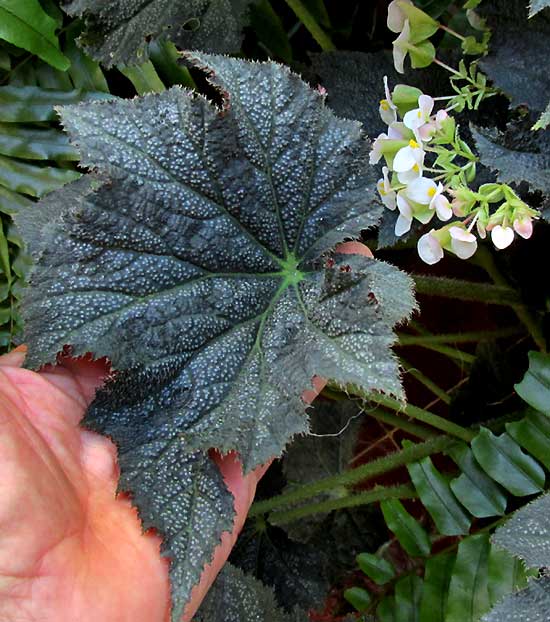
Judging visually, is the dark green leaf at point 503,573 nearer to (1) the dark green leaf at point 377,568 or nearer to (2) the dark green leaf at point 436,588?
(2) the dark green leaf at point 436,588

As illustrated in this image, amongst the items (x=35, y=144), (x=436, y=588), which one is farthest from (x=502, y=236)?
(x=35, y=144)

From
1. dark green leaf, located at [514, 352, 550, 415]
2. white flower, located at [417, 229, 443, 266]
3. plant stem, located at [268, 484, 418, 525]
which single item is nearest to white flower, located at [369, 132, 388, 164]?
white flower, located at [417, 229, 443, 266]

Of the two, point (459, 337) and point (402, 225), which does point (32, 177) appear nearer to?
point (402, 225)

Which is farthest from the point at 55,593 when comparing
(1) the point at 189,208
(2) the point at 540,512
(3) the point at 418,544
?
(3) the point at 418,544

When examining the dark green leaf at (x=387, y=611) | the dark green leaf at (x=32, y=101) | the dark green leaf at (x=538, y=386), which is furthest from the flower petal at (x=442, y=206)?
the dark green leaf at (x=387, y=611)

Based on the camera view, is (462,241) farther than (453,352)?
No

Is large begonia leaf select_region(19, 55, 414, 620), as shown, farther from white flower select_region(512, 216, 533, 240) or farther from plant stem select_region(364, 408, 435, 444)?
plant stem select_region(364, 408, 435, 444)
